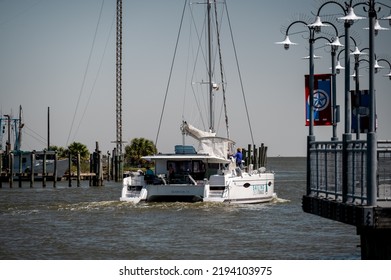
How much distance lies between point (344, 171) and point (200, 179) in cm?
2303

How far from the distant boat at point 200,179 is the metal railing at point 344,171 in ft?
59.1

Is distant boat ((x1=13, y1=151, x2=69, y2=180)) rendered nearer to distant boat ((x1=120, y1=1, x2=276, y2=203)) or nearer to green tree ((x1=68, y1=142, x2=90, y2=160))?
green tree ((x1=68, y1=142, x2=90, y2=160))

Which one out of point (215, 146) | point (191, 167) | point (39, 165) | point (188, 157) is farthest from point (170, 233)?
point (39, 165)

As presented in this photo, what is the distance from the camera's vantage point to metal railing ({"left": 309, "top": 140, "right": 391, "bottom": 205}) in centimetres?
1659

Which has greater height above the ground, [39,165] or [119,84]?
[119,84]

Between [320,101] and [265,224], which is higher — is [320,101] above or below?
above

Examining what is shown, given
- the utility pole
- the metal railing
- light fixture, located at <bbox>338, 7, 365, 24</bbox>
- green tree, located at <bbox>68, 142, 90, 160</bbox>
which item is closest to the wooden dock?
the metal railing

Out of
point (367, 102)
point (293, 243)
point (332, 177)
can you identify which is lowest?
point (293, 243)

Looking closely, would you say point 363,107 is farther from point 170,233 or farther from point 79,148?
point 79,148

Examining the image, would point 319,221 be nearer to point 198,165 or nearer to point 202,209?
point 202,209

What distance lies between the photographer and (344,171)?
17094 millimetres

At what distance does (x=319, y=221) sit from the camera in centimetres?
3231
